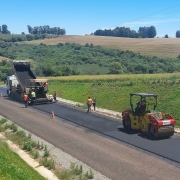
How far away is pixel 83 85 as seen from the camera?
39906 millimetres

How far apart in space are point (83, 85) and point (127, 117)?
20.2m

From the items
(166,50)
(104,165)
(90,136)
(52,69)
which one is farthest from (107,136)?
(166,50)

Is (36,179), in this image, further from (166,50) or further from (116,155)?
(166,50)

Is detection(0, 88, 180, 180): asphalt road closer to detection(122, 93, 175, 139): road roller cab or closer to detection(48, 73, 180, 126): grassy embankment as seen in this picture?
detection(122, 93, 175, 139): road roller cab

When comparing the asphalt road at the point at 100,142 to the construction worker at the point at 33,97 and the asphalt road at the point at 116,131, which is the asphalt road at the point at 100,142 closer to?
the asphalt road at the point at 116,131

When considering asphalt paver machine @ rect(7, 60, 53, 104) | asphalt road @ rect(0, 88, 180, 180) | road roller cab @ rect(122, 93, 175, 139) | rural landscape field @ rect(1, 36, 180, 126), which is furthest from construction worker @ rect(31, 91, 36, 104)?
road roller cab @ rect(122, 93, 175, 139)

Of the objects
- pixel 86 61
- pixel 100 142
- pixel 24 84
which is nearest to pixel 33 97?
pixel 24 84

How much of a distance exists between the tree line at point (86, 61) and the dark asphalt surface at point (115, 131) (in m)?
36.6

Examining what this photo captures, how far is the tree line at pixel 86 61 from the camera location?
221 feet

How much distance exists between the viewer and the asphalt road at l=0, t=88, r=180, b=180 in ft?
43.9

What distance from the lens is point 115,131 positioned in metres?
19.9

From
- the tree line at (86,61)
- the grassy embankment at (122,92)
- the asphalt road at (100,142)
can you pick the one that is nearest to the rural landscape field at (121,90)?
the grassy embankment at (122,92)

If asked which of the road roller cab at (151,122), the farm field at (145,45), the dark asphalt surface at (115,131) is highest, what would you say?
the farm field at (145,45)

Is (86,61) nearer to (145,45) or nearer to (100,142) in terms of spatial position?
(145,45)
